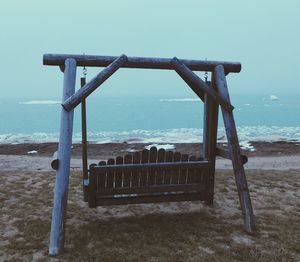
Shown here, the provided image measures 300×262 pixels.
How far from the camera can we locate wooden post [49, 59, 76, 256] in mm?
4645

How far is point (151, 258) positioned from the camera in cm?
446

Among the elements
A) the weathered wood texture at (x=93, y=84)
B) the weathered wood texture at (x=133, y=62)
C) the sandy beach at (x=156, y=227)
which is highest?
the weathered wood texture at (x=133, y=62)

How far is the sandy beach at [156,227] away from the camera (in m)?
4.59

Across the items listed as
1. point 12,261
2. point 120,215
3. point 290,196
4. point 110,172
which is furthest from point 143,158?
point 290,196

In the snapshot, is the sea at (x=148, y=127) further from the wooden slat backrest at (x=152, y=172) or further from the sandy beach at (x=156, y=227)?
the wooden slat backrest at (x=152, y=172)

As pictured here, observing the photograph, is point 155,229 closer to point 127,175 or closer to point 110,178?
point 127,175

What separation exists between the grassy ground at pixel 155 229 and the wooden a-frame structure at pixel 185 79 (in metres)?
0.35

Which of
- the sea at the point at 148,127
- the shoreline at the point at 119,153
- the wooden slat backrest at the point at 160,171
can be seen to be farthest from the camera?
the sea at the point at 148,127

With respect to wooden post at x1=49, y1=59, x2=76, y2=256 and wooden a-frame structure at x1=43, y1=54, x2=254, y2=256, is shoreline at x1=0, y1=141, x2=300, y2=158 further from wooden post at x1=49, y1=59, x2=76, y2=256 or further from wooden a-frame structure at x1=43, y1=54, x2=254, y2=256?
wooden post at x1=49, y1=59, x2=76, y2=256

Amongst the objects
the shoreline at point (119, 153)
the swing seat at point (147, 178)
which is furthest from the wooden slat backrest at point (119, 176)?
the shoreline at point (119, 153)

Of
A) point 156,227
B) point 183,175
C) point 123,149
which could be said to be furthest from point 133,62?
point 123,149

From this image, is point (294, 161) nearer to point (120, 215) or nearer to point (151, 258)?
point (120, 215)

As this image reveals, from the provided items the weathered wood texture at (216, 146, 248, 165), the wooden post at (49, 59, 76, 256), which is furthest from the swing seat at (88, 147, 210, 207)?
the wooden post at (49, 59, 76, 256)

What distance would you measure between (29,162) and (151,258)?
510 inches
